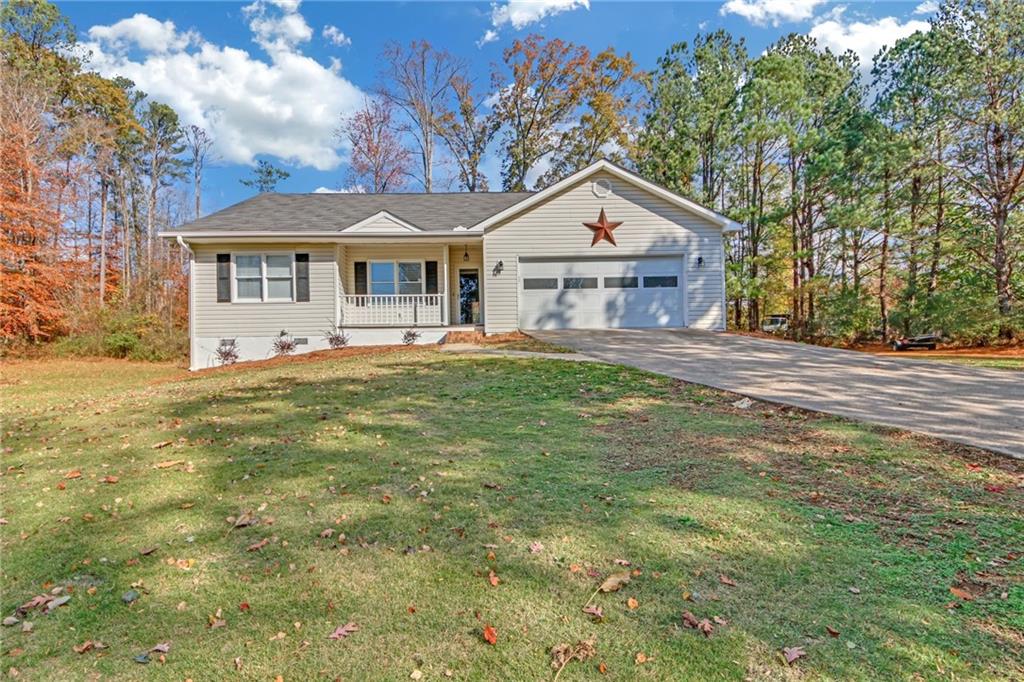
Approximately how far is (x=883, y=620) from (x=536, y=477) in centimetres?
221

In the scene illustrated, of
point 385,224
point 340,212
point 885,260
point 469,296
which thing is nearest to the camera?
point 385,224

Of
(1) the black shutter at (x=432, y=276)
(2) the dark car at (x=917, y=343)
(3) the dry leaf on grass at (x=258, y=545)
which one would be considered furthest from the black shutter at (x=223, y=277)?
(2) the dark car at (x=917, y=343)

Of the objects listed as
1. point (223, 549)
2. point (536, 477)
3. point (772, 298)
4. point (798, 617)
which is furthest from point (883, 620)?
point (772, 298)

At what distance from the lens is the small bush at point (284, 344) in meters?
14.0

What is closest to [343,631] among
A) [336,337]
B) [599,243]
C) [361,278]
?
[336,337]

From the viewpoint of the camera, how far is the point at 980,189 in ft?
50.8

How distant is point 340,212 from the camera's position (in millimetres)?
16000

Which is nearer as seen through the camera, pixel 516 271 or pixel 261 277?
pixel 261 277

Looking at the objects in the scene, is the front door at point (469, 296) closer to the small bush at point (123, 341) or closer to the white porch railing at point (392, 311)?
the white porch railing at point (392, 311)

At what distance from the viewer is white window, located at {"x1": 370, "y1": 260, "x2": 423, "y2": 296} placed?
1558cm

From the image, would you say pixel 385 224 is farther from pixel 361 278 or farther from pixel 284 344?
pixel 284 344

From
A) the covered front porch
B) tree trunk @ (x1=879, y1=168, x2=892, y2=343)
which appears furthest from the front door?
tree trunk @ (x1=879, y1=168, x2=892, y2=343)

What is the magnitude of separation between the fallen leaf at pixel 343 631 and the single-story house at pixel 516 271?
39.9 ft

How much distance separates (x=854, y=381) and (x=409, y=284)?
11.9 meters
